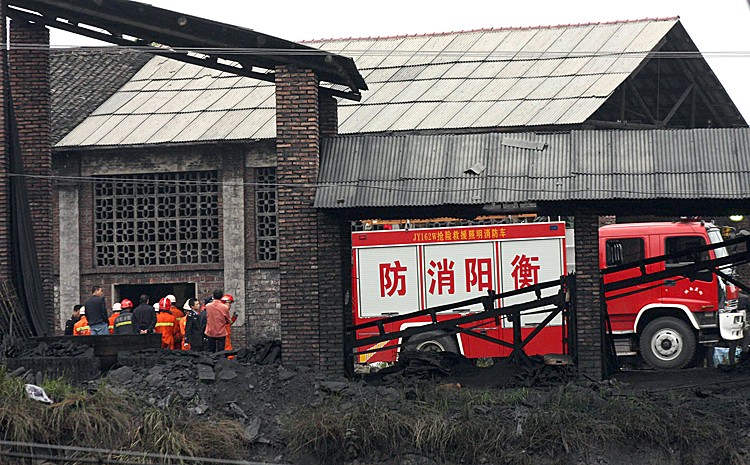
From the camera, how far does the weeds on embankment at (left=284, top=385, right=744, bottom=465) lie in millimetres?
14930

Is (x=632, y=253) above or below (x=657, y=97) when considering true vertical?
below

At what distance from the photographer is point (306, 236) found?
1814 centimetres

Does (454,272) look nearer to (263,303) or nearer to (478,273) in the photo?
(478,273)

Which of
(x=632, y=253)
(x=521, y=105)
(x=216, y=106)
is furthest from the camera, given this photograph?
(x=216, y=106)

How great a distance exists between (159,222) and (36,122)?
33.2 feet

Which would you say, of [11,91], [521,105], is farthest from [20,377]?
[521,105]

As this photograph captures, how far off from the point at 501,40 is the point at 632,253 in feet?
33.3

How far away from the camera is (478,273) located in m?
24.4

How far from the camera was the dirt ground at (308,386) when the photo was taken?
15250 mm

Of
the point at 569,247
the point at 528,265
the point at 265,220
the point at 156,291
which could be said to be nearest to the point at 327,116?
the point at 528,265

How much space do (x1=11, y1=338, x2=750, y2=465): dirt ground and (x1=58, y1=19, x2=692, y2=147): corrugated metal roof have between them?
9.79 m

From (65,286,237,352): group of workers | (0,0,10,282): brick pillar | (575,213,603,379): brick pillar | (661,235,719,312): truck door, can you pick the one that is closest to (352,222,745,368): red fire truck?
(661,235,719,312): truck door

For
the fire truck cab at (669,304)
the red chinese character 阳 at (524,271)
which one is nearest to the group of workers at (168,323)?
the red chinese character 阳 at (524,271)

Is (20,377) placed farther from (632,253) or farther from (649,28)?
(649,28)
